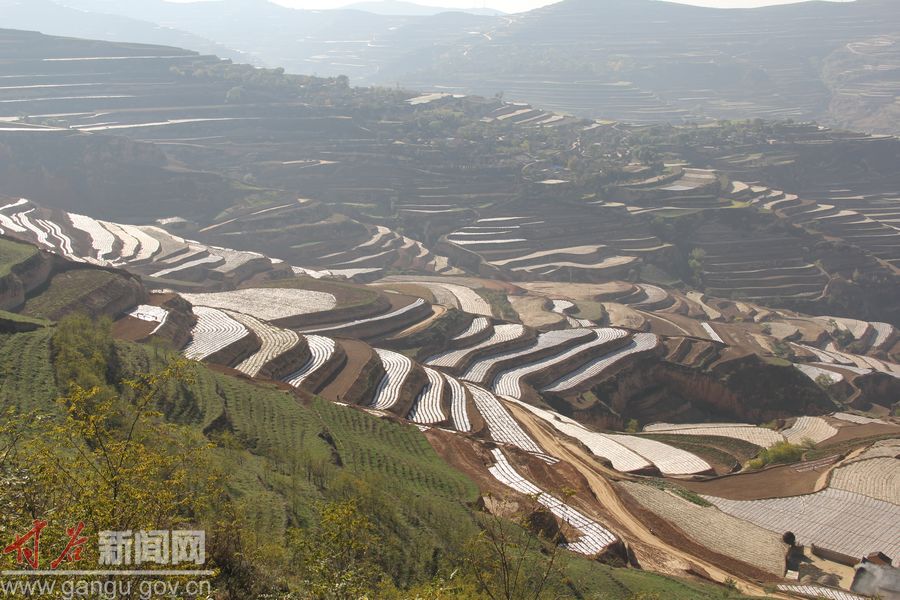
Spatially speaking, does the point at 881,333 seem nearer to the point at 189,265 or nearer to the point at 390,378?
the point at 390,378

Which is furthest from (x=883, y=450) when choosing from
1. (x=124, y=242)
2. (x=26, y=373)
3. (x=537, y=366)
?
(x=124, y=242)

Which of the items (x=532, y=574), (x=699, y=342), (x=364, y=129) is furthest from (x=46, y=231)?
(x=364, y=129)

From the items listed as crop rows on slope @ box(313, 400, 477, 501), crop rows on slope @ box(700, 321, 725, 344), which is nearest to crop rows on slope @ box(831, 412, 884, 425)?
crop rows on slope @ box(700, 321, 725, 344)

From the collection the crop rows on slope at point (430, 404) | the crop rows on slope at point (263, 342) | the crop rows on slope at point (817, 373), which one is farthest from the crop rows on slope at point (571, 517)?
the crop rows on slope at point (817, 373)

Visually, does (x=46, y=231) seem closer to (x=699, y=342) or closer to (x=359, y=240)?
(x=359, y=240)

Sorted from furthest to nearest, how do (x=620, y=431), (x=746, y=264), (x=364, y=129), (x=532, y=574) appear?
(x=364, y=129)
(x=746, y=264)
(x=620, y=431)
(x=532, y=574)

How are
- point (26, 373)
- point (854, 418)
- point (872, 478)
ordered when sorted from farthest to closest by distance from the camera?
1. point (854, 418)
2. point (872, 478)
3. point (26, 373)
